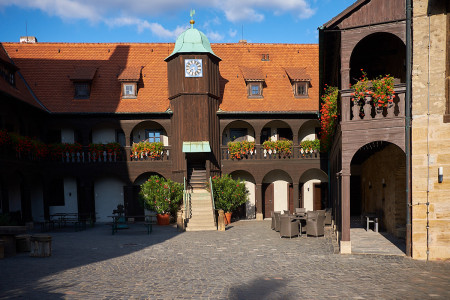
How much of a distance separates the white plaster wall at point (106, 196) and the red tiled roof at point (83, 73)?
643 cm

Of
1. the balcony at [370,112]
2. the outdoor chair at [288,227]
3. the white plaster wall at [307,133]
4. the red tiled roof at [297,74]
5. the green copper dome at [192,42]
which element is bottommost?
the outdoor chair at [288,227]

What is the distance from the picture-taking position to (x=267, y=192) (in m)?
24.7

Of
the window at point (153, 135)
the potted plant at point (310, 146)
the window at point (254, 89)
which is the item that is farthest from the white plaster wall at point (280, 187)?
the window at point (153, 135)

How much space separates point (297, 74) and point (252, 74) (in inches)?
115

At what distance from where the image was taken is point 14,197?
21.5 meters

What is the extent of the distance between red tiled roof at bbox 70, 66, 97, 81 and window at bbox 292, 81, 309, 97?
12.8m

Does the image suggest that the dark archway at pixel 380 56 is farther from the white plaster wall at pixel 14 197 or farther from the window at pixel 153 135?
the white plaster wall at pixel 14 197

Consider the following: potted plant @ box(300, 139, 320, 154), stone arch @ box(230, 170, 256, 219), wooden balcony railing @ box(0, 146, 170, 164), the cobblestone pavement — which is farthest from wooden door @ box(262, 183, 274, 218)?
the cobblestone pavement

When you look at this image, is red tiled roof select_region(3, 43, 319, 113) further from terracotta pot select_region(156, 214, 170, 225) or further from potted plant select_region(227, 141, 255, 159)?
terracotta pot select_region(156, 214, 170, 225)

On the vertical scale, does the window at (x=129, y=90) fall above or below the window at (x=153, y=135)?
above

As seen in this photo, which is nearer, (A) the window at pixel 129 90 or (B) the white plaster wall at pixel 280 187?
(A) the window at pixel 129 90

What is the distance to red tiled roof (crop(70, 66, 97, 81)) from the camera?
23.8 m

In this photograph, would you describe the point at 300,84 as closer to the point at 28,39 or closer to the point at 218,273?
the point at 218,273

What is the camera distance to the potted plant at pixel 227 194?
832 inches
